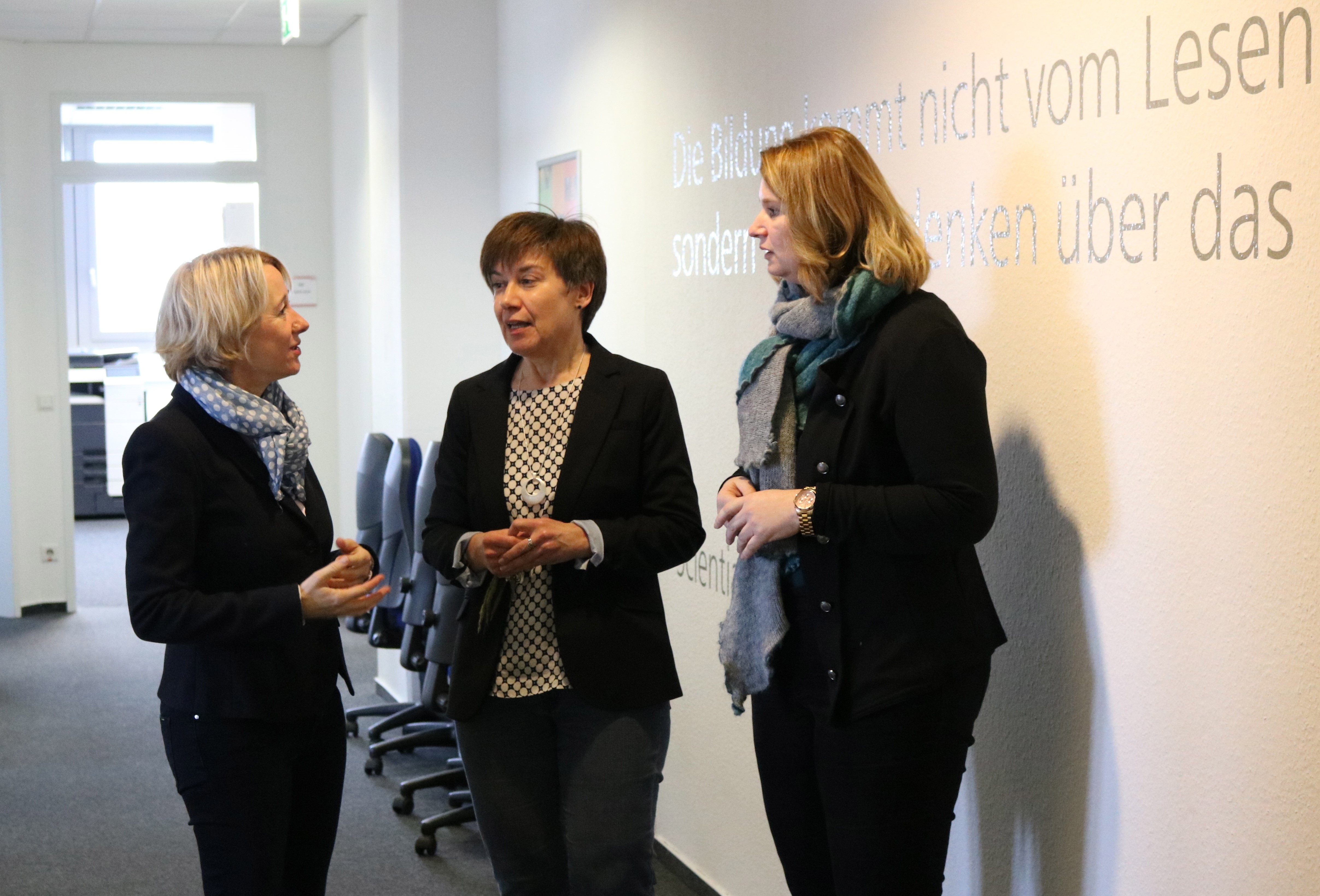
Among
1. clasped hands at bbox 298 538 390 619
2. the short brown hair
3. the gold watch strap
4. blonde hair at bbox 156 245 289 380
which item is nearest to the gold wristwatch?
the gold watch strap

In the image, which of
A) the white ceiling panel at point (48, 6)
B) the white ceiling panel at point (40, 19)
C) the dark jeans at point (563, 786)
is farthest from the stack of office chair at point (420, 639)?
the white ceiling panel at point (40, 19)

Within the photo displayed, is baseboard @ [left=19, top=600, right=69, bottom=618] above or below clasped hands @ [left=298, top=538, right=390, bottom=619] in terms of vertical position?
below

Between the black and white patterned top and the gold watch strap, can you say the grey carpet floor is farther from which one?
the gold watch strap

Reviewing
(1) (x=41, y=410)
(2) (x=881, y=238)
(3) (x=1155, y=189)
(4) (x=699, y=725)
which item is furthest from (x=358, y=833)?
(1) (x=41, y=410)

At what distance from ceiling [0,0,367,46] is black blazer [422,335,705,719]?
4790mm

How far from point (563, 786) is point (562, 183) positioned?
2.68 meters

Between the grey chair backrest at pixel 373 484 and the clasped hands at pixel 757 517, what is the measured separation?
2777 mm

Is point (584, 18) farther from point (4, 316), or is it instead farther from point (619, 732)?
point (4, 316)

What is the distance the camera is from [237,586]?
2.04 meters

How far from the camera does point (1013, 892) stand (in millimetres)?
2199

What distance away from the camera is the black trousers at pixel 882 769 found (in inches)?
73.4

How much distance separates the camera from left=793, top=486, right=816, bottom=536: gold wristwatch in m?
1.86

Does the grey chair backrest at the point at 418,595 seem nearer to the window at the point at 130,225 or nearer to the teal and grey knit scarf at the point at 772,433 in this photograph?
the teal and grey knit scarf at the point at 772,433

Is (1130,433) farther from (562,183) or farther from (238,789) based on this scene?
(562,183)
